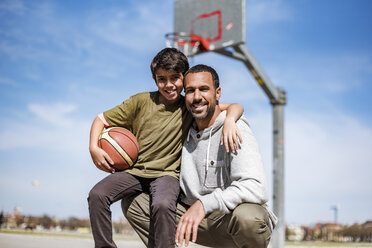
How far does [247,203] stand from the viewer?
9.27ft

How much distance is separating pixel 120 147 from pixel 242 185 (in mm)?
1057

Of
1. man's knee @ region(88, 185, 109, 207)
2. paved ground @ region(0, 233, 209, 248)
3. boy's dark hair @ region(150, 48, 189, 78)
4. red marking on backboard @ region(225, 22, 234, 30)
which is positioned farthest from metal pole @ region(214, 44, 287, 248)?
man's knee @ region(88, 185, 109, 207)

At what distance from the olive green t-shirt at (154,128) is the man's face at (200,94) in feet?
0.82

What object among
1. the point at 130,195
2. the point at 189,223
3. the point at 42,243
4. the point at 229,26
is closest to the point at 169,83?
the point at 130,195

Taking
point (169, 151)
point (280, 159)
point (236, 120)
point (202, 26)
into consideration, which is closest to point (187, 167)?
point (169, 151)

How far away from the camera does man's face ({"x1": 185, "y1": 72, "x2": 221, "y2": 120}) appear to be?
3.09 metres

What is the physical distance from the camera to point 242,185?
2.77 metres

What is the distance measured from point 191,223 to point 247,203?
0.46 meters

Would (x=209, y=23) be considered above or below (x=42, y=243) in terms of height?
above

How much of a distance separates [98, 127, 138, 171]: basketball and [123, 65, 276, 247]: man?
1.09ft

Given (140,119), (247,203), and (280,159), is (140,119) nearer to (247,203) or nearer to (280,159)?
(247,203)

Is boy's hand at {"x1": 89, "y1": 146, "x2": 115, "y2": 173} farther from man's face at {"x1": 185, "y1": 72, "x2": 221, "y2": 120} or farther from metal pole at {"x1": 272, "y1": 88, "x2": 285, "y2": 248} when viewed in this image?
metal pole at {"x1": 272, "y1": 88, "x2": 285, "y2": 248}

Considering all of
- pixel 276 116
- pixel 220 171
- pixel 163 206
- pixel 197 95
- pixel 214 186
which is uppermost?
pixel 276 116

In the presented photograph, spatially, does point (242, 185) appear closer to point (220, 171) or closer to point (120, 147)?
point (220, 171)
